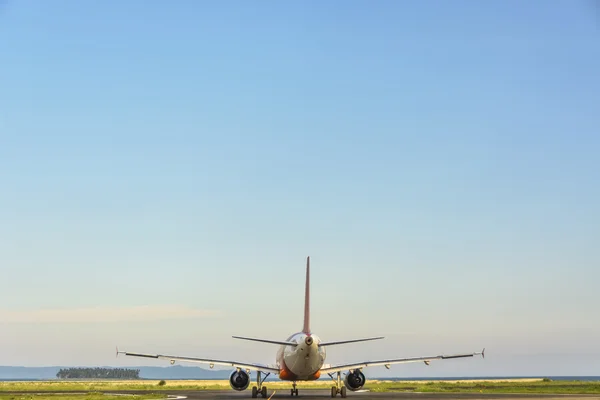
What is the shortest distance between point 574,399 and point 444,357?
13.2 meters

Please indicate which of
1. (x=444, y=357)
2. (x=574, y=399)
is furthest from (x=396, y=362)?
(x=574, y=399)

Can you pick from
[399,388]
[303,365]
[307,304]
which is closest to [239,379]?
[303,365]

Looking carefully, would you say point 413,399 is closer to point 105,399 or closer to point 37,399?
point 105,399

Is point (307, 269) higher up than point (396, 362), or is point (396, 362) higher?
point (307, 269)

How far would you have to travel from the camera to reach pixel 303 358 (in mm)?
57375

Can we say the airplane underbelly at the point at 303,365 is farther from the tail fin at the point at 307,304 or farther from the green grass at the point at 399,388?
the green grass at the point at 399,388

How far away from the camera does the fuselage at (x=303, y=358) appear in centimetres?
5650

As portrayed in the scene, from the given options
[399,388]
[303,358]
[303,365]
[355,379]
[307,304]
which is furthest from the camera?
[399,388]

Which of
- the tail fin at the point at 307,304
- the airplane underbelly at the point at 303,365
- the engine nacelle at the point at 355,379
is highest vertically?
the tail fin at the point at 307,304

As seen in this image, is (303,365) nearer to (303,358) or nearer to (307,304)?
(303,358)

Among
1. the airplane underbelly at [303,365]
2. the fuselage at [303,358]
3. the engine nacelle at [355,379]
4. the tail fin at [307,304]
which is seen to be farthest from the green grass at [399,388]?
the engine nacelle at [355,379]

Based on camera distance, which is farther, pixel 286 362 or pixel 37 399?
pixel 286 362

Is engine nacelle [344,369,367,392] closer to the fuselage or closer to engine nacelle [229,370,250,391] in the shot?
the fuselage

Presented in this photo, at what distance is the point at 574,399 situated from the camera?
51125 mm
